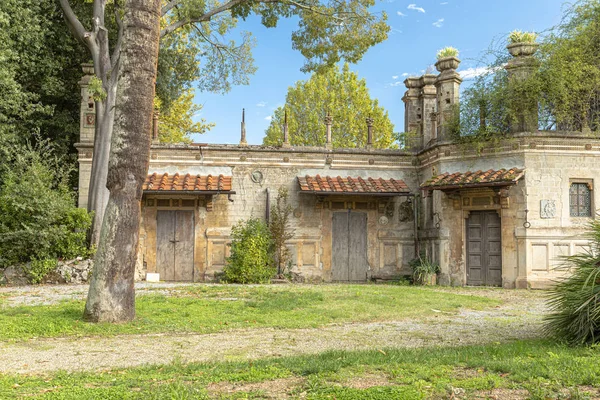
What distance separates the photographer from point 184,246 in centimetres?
1545

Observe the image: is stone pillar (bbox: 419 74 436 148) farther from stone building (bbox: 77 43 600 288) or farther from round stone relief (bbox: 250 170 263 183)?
round stone relief (bbox: 250 170 263 183)

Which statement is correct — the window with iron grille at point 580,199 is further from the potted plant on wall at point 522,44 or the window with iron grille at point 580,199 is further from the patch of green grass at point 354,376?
the patch of green grass at point 354,376

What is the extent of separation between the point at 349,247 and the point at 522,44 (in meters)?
7.63

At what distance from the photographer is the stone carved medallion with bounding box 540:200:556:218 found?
44.4 ft

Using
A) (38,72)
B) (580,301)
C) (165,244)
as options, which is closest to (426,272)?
(165,244)

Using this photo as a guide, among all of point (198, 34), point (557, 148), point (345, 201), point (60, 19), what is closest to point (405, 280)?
point (345, 201)

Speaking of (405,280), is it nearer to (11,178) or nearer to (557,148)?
(557,148)

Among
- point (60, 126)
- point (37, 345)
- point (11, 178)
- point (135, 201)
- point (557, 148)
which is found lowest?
point (37, 345)

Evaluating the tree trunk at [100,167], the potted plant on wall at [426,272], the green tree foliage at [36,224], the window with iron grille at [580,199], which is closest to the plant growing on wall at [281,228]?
the potted plant on wall at [426,272]

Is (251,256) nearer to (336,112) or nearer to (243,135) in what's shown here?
(243,135)

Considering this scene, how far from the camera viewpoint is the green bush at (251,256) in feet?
47.9

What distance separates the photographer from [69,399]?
Result: 11.9 feet

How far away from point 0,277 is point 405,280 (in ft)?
36.5

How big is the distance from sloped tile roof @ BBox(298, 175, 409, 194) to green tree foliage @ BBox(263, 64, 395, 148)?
1318cm
